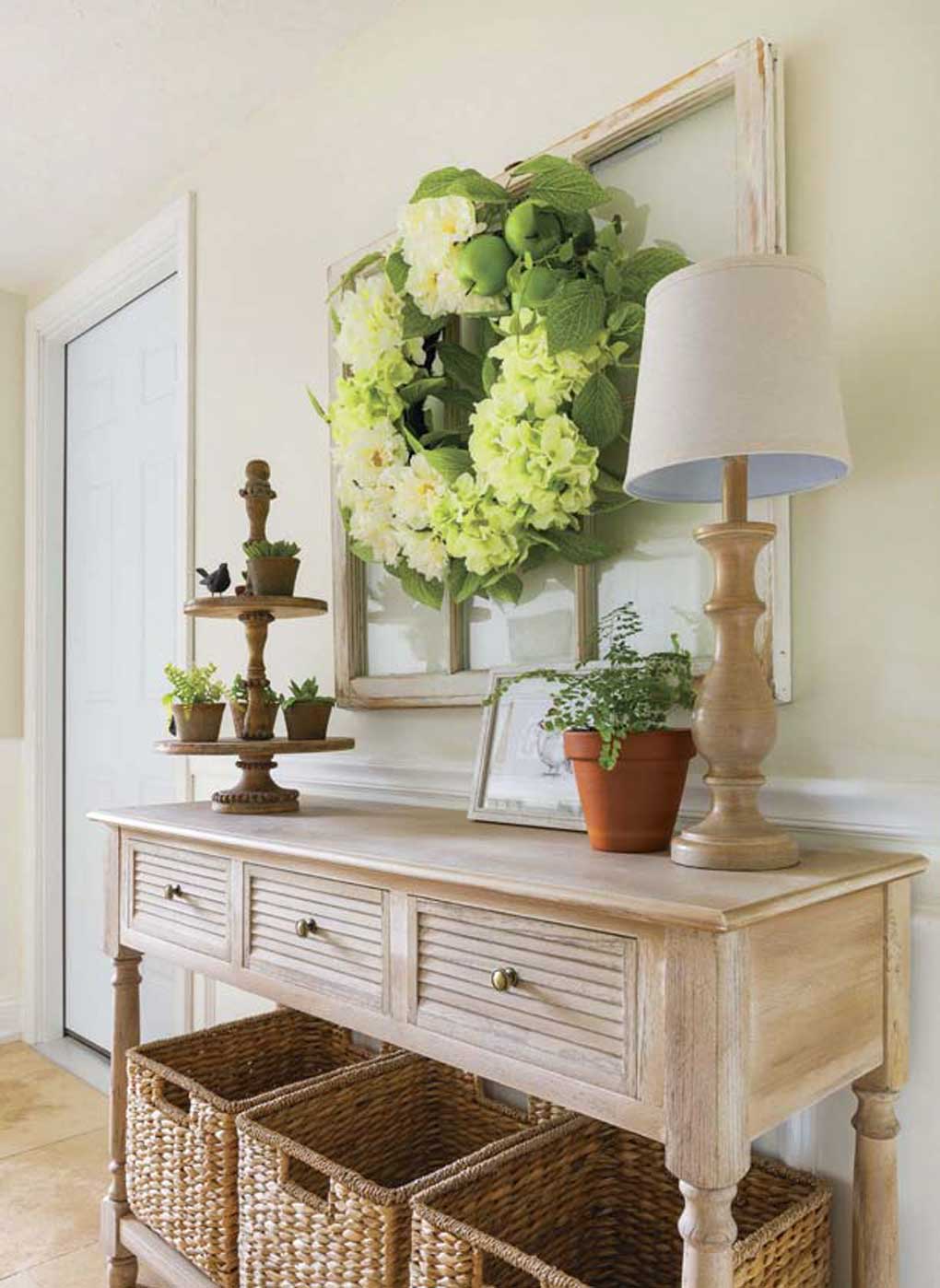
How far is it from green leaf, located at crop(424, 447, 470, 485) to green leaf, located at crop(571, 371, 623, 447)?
249mm

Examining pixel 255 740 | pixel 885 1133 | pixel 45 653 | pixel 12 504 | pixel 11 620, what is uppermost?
pixel 12 504

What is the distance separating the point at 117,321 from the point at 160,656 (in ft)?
3.55

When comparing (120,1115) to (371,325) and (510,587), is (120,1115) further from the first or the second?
(371,325)

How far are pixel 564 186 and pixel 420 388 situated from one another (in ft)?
1.34

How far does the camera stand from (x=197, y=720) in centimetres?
190

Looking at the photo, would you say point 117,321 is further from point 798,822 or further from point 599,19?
point 798,822

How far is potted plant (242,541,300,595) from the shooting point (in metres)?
1.87

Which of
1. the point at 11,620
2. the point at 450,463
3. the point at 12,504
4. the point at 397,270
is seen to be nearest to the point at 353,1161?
the point at 450,463

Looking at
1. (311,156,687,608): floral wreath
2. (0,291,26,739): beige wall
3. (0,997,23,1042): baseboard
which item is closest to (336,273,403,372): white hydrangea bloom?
(311,156,687,608): floral wreath

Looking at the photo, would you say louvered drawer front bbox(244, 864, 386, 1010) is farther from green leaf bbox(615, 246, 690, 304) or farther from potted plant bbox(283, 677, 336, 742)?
green leaf bbox(615, 246, 690, 304)

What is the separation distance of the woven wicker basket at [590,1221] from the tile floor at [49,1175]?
1.05m

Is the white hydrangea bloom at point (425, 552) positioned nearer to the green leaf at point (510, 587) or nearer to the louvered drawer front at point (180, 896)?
the green leaf at point (510, 587)

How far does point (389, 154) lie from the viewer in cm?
210

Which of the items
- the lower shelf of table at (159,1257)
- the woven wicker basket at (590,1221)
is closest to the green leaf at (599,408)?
the woven wicker basket at (590,1221)
